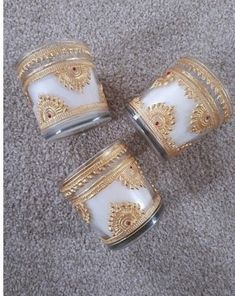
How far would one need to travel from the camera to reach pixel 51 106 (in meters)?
0.49

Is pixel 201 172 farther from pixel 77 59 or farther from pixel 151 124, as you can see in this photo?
pixel 77 59

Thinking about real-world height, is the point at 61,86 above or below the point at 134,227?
above

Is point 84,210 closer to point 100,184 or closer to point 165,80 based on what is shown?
point 100,184

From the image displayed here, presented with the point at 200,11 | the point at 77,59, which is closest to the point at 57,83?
the point at 77,59

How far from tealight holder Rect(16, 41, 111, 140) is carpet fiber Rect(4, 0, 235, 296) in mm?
84

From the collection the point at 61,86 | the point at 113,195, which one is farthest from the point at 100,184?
the point at 61,86

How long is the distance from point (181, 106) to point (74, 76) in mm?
129

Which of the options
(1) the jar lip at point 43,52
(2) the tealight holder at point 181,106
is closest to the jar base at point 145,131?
(2) the tealight holder at point 181,106

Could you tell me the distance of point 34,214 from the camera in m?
0.59

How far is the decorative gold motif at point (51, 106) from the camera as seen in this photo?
0.49 metres

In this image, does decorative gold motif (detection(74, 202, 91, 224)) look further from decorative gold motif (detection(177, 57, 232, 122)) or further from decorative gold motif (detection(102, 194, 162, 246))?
decorative gold motif (detection(177, 57, 232, 122))

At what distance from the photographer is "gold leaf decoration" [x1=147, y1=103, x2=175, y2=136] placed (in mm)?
498

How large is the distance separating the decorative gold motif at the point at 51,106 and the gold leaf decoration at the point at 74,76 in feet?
0.07

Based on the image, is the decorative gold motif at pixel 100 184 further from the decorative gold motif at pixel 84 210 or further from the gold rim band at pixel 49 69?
the gold rim band at pixel 49 69
